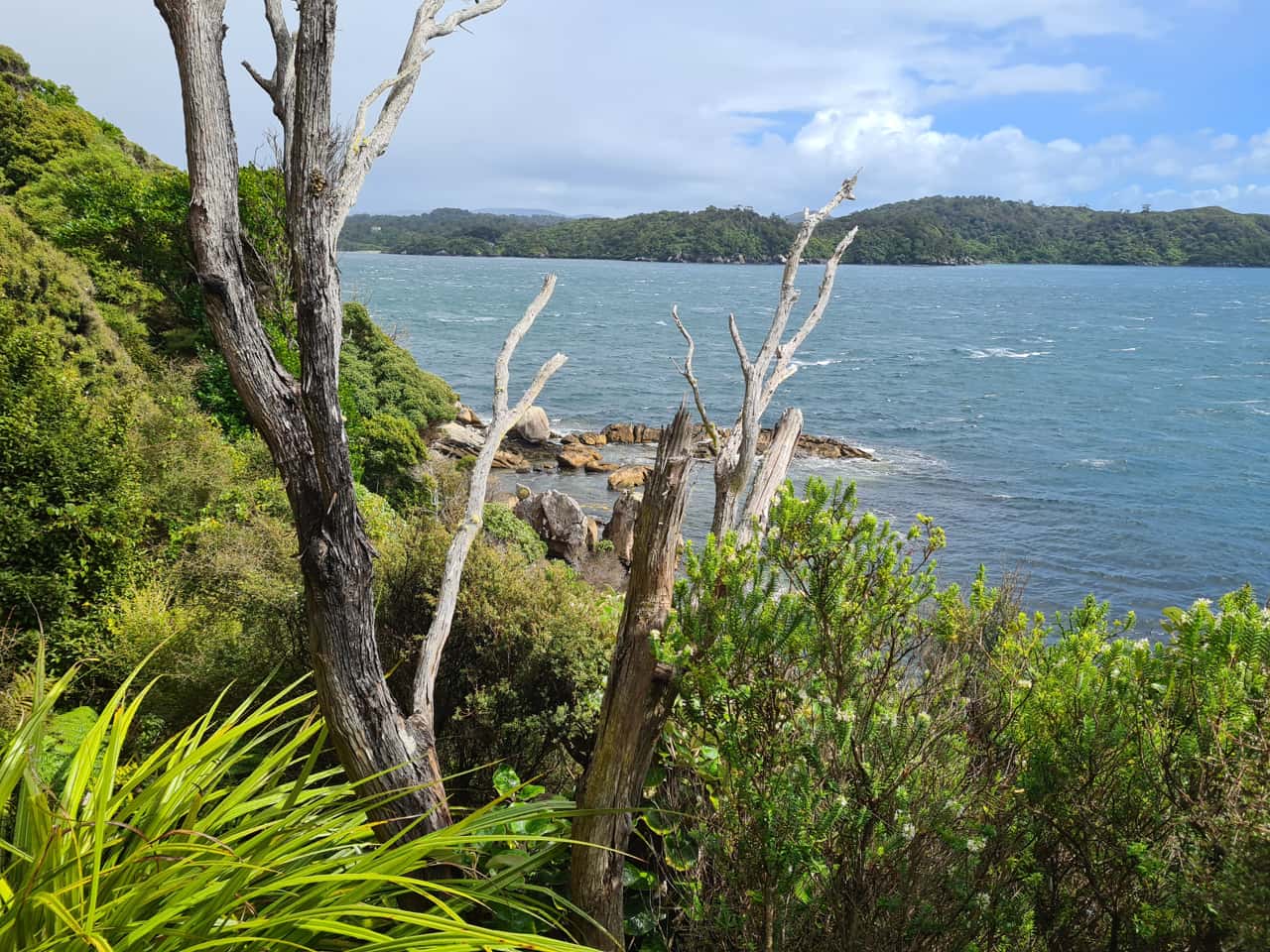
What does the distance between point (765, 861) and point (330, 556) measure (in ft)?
5.07

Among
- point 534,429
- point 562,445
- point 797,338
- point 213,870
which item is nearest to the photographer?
point 213,870

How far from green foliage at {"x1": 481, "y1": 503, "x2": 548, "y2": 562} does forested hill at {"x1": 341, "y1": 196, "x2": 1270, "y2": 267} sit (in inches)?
4288

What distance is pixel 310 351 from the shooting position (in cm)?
241

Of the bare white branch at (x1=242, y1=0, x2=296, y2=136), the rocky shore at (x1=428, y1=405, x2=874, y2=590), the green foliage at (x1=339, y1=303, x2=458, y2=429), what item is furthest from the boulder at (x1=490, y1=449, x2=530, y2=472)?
the bare white branch at (x1=242, y1=0, x2=296, y2=136)

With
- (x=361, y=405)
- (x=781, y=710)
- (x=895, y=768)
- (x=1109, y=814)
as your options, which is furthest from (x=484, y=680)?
(x=361, y=405)

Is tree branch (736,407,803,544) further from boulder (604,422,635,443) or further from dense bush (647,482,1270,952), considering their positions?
boulder (604,422,635,443)

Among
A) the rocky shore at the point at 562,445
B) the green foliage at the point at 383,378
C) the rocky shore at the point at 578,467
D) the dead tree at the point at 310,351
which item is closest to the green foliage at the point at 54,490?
the dead tree at the point at 310,351

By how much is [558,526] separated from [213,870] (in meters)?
16.2

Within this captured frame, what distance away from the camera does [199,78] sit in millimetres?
2252

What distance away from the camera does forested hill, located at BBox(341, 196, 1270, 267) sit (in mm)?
126938

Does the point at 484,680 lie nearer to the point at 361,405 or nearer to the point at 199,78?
the point at 199,78

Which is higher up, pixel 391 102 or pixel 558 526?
pixel 391 102

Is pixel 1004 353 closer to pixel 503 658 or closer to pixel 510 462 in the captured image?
pixel 510 462

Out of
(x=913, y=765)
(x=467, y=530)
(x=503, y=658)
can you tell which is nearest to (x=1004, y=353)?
(x=503, y=658)
